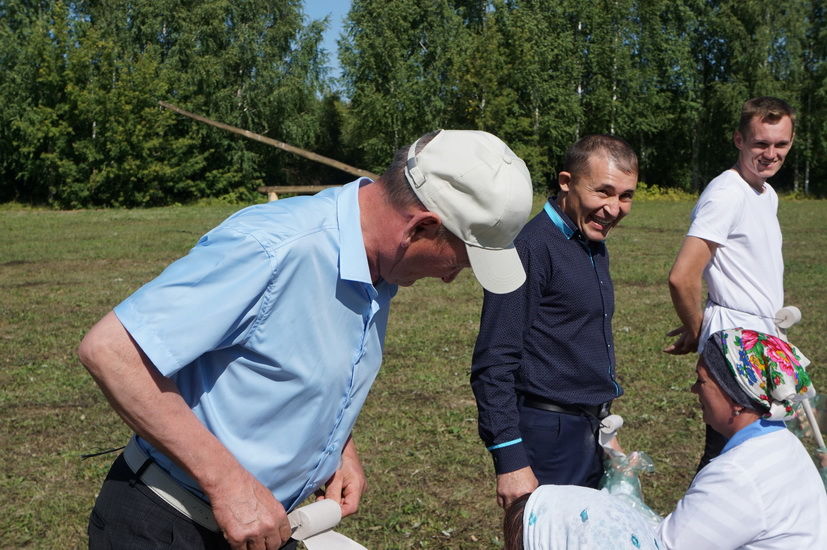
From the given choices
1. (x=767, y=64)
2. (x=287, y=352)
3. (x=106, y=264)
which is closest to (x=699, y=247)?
(x=287, y=352)

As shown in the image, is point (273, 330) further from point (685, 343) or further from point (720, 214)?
point (685, 343)

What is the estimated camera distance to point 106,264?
16125 millimetres

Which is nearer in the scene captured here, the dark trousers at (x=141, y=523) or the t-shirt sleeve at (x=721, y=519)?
the dark trousers at (x=141, y=523)

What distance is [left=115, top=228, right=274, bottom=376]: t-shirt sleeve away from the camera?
1802 mm

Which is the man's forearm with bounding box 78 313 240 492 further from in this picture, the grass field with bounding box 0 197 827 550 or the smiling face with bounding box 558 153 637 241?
the grass field with bounding box 0 197 827 550

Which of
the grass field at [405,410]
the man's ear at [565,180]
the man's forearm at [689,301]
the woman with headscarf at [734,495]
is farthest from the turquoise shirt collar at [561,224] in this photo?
the grass field at [405,410]

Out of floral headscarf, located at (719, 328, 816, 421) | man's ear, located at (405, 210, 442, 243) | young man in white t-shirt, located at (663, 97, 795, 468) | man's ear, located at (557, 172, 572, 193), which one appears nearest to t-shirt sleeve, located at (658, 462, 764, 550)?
floral headscarf, located at (719, 328, 816, 421)

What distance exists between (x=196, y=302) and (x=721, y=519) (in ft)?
4.85

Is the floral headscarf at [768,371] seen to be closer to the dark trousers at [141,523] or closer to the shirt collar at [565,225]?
the shirt collar at [565,225]

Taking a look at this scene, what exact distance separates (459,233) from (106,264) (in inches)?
596

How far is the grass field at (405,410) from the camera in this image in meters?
5.07

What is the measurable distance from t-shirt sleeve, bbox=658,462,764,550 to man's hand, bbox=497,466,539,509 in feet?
2.54

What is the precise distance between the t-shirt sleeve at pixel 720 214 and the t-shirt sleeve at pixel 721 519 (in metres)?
1.82

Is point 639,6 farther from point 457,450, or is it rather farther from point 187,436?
point 187,436
